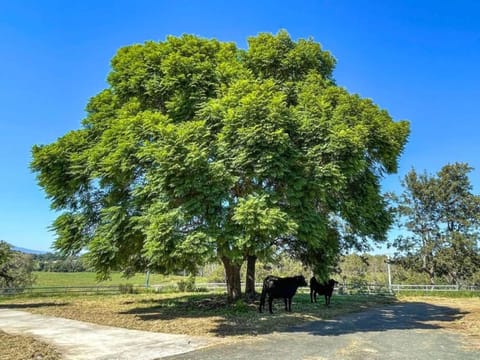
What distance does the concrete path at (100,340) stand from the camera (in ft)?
27.1

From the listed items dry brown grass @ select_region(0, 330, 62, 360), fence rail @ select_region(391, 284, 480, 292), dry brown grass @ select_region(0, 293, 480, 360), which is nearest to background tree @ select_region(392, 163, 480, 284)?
fence rail @ select_region(391, 284, 480, 292)

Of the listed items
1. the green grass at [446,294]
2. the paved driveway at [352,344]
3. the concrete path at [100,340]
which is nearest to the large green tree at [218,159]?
the concrete path at [100,340]

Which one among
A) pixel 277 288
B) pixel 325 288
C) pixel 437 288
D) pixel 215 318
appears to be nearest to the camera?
pixel 215 318

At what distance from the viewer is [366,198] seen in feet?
48.4

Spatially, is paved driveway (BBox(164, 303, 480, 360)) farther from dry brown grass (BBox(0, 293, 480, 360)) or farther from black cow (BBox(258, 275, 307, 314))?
black cow (BBox(258, 275, 307, 314))

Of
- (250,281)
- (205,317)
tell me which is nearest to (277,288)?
(205,317)

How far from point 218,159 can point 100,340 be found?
21.2ft

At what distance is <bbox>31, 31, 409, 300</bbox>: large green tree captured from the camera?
11352mm

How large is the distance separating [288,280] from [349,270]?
185 feet

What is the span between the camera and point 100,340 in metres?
9.79

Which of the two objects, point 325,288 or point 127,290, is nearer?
point 325,288

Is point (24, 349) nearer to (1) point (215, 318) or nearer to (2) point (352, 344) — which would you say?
(1) point (215, 318)

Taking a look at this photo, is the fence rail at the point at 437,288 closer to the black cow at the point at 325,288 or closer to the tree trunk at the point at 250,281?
the black cow at the point at 325,288

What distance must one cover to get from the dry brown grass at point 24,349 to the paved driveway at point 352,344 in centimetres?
305
